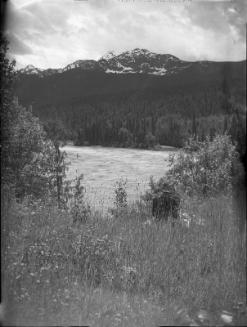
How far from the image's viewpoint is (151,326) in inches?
142

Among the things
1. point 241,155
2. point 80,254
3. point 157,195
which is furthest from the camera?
point 157,195

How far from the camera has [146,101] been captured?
15.4ft

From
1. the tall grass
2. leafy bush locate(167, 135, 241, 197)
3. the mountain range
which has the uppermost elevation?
the mountain range

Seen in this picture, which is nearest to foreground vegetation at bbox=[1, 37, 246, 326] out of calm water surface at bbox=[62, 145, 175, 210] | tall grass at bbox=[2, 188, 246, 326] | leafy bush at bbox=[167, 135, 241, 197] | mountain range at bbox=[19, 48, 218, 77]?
tall grass at bbox=[2, 188, 246, 326]

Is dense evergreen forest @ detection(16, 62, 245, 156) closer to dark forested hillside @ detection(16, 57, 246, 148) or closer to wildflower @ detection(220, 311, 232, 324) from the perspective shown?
dark forested hillside @ detection(16, 57, 246, 148)

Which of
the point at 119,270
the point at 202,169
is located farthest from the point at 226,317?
the point at 202,169

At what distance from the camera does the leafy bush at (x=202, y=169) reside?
6.71 m

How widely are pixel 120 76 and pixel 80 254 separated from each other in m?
1.80

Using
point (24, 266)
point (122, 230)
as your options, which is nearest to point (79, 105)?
point (122, 230)

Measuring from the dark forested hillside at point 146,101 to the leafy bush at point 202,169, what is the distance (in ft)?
3.48

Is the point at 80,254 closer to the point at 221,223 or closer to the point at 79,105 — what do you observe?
the point at 221,223

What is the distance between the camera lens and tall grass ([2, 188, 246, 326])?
3.67 metres

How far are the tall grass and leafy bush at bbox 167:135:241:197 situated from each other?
1.77 meters

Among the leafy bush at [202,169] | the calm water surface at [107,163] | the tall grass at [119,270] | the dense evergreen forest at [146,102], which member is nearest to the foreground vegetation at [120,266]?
the tall grass at [119,270]
